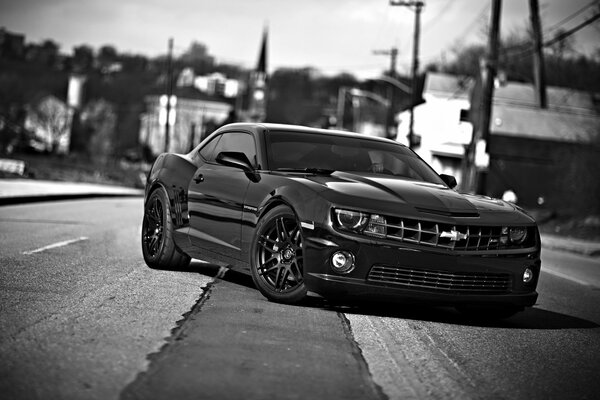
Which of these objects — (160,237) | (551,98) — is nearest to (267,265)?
(160,237)

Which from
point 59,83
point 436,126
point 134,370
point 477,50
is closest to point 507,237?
point 134,370

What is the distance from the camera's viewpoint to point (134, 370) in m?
4.66

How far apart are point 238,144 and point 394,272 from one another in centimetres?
254

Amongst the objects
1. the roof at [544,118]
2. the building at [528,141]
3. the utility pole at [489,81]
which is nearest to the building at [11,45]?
the building at [528,141]

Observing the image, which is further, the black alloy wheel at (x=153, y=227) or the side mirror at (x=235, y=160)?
the black alloy wheel at (x=153, y=227)

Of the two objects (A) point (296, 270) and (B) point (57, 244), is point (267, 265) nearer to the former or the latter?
(A) point (296, 270)

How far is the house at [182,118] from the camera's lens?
109m

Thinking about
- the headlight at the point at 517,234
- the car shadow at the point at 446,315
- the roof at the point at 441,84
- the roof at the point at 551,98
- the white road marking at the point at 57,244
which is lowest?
the white road marking at the point at 57,244

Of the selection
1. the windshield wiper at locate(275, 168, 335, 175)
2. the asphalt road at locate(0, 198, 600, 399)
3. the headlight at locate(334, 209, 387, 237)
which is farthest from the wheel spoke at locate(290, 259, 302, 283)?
the windshield wiper at locate(275, 168, 335, 175)

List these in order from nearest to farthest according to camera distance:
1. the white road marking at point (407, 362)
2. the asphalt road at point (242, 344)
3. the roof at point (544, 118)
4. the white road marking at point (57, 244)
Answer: the asphalt road at point (242, 344)
the white road marking at point (407, 362)
the white road marking at point (57, 244)
the roof at point (544, 118)

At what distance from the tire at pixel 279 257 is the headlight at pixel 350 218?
12.6 inches

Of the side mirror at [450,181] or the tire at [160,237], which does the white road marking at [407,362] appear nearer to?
the side mirror at [450,181]

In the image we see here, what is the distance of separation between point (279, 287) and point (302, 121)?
125 meters

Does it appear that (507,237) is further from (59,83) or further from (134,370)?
(59,83)
